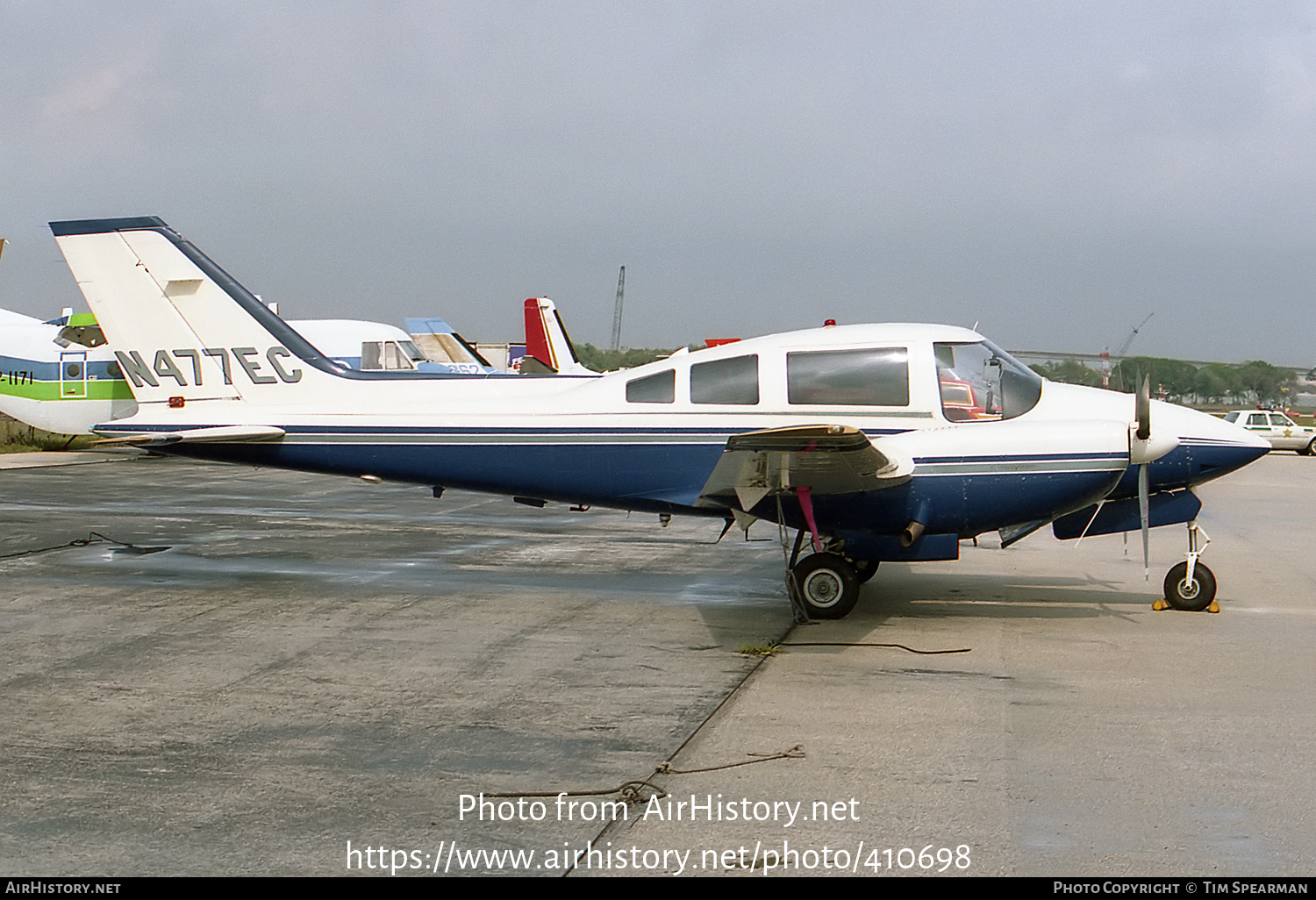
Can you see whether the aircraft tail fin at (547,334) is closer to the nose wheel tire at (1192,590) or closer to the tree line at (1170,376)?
the tree line at (1170,376)

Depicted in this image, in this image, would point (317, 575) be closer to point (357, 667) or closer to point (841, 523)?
point (357, 667)

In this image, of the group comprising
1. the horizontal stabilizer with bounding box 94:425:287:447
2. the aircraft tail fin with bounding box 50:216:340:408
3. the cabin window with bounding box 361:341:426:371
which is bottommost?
the horizontal stabilizer with bounding box 94:425:287:447

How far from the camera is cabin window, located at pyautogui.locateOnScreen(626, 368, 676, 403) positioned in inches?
380

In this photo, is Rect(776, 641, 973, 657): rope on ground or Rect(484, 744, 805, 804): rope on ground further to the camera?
Rect(776, 641, 973, 657): rope on ground

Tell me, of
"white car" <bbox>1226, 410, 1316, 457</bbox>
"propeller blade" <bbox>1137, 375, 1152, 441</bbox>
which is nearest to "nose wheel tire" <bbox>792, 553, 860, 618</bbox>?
"propeller blade" <bbox>1137, 375, 1152, 441</bbox>

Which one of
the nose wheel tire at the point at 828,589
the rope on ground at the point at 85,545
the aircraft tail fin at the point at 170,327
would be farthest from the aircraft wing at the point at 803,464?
the rope on ground at the point at 85,545

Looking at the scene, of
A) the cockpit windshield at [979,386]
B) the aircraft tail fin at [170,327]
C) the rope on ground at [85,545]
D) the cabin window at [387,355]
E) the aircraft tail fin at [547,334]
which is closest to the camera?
the cockpit windshield at [979,386]

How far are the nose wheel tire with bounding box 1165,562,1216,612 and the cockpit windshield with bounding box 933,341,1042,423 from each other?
6.32ft

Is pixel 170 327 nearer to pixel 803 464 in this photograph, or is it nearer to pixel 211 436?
pixel 211 436

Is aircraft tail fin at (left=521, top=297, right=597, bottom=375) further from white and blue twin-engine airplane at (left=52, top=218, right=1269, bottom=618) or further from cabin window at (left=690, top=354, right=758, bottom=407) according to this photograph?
cabin window at (left=690, top=354, right=758, bottom=407)

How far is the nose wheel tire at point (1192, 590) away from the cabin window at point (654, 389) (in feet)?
14.4

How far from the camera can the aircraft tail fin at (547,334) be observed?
115ft
